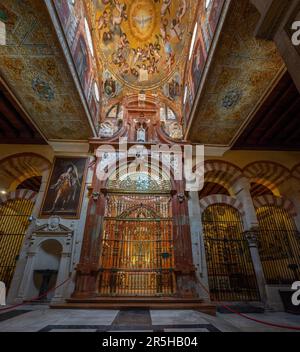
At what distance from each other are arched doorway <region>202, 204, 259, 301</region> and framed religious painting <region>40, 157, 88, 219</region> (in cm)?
550

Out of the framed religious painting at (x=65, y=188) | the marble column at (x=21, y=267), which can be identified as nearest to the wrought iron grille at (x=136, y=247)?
the framed religious painting at (x=65, y=188)

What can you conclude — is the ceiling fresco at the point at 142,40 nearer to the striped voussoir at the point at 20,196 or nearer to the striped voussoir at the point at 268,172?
the striped voussoir at the point at 268,172

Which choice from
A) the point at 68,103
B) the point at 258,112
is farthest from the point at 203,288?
the point at 68,103

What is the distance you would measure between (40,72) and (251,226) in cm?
951

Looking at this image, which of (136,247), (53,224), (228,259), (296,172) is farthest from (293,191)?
(53,224)

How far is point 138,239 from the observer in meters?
8.15

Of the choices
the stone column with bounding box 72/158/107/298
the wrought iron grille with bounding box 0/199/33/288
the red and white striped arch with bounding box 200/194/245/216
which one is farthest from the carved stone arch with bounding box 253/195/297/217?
the wrought iron grille with bounding box 0/199/33/288

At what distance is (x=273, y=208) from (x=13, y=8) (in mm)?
11617

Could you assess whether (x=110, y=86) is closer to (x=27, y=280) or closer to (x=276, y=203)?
(x=27, y=280)

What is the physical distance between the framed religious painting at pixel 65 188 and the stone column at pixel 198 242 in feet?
15.1

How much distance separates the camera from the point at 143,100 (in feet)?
36.6

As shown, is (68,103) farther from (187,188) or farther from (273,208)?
(273,208)

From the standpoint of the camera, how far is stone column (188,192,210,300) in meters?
6.92

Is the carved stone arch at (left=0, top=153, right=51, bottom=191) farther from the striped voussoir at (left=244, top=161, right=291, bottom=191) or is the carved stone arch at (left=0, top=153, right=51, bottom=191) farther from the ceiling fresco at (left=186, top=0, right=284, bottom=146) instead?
the striped voussoir at (left=244, top=161, right=291, bottom=191)
